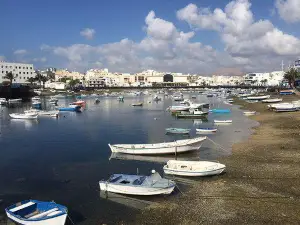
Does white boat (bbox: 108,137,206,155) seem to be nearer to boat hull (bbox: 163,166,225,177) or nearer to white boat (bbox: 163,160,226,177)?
white boat (bbox: 163,160,226,177)

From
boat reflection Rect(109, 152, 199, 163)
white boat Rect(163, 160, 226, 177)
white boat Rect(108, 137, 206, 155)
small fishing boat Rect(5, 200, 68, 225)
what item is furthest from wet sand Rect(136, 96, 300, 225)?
small fishing boat Rect(5, 200, 68, 225)

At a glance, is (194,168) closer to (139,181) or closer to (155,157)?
(139,181)

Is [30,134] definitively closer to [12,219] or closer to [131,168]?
[131,168]

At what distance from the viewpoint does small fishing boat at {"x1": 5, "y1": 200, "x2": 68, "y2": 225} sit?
16.5 m

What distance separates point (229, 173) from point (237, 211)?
Result: 7482mm

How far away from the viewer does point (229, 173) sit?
2623 centimetres

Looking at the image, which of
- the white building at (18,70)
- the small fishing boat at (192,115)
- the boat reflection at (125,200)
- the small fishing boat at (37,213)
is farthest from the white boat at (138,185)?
the white building at (18,70)

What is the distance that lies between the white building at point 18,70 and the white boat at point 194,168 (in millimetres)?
179038

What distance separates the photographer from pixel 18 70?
621ft

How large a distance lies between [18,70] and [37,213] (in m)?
191

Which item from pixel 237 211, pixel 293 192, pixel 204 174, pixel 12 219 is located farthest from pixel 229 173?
pixel 12 219

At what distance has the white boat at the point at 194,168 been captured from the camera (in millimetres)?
25266

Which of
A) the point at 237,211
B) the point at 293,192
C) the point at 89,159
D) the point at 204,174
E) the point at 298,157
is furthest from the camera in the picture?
the point at 89,159

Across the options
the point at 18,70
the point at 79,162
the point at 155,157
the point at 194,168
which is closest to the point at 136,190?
the point at 194,168
